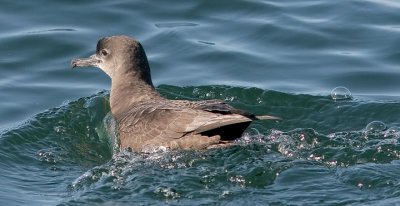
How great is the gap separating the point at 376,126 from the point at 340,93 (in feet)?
4.41

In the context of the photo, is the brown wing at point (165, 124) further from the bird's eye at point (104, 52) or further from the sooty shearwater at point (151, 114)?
the bird's eye at point (104, 52)

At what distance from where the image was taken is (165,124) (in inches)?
375

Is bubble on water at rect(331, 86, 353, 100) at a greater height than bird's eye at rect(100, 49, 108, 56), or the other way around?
bird's eye at rect(100, 49, 108, 56)

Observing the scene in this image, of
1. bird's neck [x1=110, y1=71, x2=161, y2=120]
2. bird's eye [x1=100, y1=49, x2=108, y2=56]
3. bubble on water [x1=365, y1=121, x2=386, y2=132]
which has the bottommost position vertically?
bubble on water [x1=365, y1=121, x2=386, y2=132]

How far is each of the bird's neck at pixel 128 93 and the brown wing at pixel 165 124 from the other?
1.40ft

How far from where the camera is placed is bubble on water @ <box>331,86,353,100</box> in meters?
11.4

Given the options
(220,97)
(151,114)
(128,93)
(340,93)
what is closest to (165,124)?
(151,114)

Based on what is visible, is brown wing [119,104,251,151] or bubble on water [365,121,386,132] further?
bubble on water [365,121,386,132]

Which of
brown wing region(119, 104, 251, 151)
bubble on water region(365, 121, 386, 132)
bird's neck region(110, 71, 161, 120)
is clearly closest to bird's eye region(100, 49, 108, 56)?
bird's neck region(110, 71, 161, 120)

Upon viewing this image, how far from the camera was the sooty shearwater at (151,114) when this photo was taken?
9.20m

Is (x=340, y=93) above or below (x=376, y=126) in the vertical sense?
above

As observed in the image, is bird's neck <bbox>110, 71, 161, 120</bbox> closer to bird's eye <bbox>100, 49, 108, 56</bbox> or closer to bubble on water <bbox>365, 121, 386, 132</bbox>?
bird's eye <bbox>100, 49, 108, 56</bbox>

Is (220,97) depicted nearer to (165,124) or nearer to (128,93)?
(128,93)

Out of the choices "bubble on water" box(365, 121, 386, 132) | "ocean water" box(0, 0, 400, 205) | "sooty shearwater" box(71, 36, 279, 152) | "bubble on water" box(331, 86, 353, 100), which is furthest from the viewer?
"bubble on water" box(331, 86, 353, 100)
